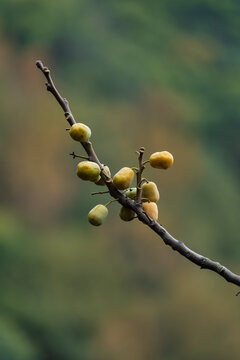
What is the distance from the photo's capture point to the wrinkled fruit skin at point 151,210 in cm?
54

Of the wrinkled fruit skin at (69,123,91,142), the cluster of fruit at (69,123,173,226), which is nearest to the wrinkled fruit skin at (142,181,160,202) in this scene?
the cluster of fruit at (69,123,173,226)

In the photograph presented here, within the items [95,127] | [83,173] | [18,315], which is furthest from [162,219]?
[83,173]

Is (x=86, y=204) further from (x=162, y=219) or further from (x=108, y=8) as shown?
(x=108, y=8)

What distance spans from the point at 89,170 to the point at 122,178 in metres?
0.04

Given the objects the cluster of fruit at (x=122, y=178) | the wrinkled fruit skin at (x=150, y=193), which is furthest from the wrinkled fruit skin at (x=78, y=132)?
the wrinkled fruit skin at (x=150, y=193)

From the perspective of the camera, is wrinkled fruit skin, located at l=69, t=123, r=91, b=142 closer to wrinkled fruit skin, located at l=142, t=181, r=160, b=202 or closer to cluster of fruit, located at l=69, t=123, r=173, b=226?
cluster of fruit, located at l=69, t=123, r=173, b=226

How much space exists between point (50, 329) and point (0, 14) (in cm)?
211

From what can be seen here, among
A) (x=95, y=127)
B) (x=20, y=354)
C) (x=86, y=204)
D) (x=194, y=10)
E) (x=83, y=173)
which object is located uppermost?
(x=194, y=10)

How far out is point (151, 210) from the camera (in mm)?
548

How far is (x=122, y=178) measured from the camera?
53 cm

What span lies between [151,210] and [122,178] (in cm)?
5

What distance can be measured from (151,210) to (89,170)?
8 centimetres

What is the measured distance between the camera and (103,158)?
3.29 m

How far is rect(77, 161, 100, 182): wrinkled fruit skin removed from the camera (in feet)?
1.68
